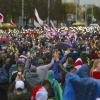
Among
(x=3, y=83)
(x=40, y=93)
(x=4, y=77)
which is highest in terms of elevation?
(x=40, y=93)

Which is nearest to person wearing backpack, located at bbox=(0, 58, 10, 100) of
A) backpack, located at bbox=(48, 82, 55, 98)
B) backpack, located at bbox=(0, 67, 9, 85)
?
backpack, located at bbox=(0, 67, 9, 85)

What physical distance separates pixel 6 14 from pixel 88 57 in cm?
5789

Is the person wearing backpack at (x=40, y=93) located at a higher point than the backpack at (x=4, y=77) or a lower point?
higher

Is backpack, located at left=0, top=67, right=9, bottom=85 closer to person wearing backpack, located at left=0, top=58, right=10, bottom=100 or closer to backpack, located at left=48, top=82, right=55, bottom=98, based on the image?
person wearing backpack, located at left=0, top=58, right=10, bottom=100

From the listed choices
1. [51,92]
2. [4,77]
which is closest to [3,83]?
[4,77]

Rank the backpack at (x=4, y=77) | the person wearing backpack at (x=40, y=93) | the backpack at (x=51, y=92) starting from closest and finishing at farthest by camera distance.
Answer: the person wearing backpack at (x=40, y=93)
the backpack at (x=51, y=92)
the backpack at (x=4, y=77)

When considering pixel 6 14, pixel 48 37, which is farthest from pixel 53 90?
pixel 6 14

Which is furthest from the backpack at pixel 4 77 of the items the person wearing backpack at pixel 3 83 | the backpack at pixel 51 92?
the backpack at pixel 51 92

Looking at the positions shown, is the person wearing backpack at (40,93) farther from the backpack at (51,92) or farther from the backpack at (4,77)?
the backpack at (4,77)

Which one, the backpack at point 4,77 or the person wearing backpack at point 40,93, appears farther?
the backpack at point 4,77

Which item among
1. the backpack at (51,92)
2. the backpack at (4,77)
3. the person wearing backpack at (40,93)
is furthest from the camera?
the backpack at (4,77)

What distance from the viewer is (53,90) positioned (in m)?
10.1

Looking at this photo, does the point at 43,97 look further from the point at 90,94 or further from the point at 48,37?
the point at 48,37

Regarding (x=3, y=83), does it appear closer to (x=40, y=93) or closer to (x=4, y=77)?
(x=4, y=77)
